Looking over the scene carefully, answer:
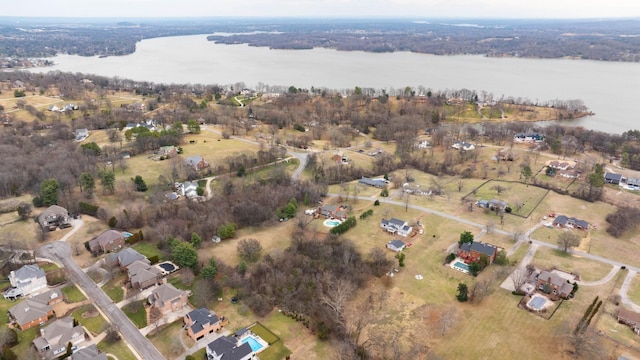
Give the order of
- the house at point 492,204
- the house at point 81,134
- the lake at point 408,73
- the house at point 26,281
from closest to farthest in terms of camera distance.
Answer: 1. the house at point 26,281
2. the house at point 492,204
3. the house at point 81,134
4. the lake at point 408,73

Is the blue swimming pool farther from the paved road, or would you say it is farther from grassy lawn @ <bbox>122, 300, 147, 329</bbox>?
grassy lawn @ <bbox>122, 300, 147, 329</bbox>

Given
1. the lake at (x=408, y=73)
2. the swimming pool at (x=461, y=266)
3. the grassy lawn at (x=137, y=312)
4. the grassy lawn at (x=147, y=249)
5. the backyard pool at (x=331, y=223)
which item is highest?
the lake at (x=408, y=73)

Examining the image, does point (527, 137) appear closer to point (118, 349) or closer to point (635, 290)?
point (635, 290)

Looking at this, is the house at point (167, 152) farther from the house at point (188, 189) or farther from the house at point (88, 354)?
the house at point (88, 354)

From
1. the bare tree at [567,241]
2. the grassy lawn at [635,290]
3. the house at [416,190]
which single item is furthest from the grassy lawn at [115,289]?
the grassy lawn at [635,290]

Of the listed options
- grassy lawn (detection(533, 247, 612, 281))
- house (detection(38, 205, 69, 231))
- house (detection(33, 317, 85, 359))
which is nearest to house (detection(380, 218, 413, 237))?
grassy lawn (detection(533, 247, 612, 281))

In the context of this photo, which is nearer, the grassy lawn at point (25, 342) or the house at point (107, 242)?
the grassy lawn at point (25, 342)
